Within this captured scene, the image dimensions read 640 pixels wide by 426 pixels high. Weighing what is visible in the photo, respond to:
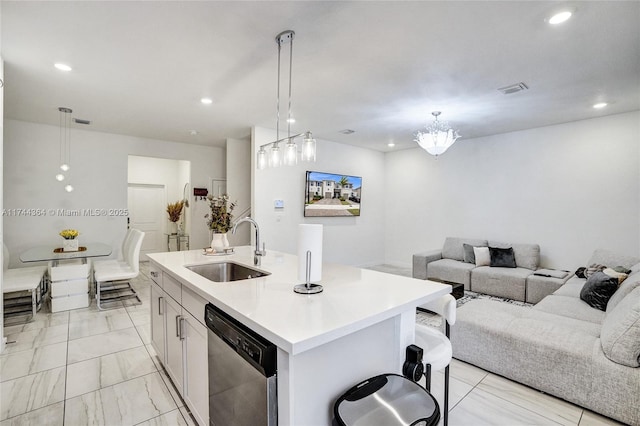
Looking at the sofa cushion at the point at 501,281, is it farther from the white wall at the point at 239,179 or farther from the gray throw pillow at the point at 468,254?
the white wall at the point at 239,179

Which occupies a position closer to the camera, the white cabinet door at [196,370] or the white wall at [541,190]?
the white cabinet door at [196,370]

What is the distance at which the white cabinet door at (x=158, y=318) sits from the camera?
2.28 m

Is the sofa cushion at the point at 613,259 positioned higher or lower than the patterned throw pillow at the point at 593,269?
higher

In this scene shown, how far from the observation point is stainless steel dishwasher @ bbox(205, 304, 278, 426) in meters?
1.10

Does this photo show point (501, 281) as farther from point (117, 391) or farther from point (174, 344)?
point (117, 391)

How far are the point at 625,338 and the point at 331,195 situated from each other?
15.0ft

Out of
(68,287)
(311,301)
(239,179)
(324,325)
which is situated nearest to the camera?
(324,325)

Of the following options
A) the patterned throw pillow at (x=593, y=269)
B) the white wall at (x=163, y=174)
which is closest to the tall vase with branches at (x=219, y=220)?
the patterned throw pillow at (x=593, y=269)

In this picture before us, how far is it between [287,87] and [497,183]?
402cm

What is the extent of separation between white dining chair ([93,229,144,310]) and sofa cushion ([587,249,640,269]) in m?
5.85

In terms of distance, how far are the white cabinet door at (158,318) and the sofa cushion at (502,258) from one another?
4.53m

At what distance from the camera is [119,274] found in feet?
12.8

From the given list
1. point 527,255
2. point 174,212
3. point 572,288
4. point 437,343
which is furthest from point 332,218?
point 437,343

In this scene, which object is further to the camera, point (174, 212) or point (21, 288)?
point (174, 212)
